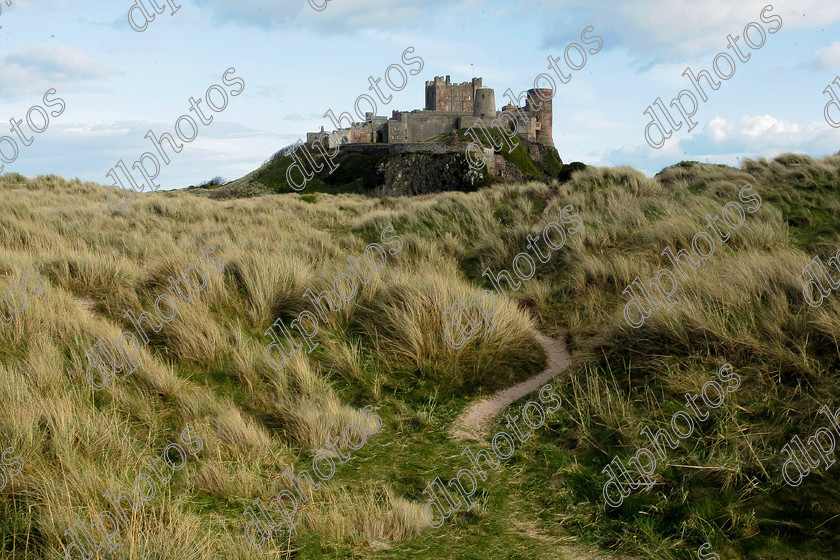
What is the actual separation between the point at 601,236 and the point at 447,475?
20.8ft

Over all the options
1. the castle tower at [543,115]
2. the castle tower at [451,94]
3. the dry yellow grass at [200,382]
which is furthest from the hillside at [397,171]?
the dry yellow grass at [200,382]

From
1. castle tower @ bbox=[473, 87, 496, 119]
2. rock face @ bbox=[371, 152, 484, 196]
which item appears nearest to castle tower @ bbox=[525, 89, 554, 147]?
castle tower @ bbox=[473, 87, 496, 119]

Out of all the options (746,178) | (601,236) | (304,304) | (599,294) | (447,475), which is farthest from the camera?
(746,178)

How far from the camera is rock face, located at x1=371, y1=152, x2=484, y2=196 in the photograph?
39062 mm

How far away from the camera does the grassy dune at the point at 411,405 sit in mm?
3057

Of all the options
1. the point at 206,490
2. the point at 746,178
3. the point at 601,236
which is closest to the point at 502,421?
the point at 206,490

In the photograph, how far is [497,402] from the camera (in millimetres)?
4918

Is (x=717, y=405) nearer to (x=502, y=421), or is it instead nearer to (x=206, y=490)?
(x=502, y=421)

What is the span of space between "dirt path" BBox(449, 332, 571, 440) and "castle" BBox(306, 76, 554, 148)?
156 ft

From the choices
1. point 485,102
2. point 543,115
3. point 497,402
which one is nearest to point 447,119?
point 485,102

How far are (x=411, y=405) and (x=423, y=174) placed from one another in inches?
1479

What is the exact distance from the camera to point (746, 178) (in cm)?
1191

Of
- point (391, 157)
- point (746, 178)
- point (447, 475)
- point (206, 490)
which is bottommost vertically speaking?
point (447, 475)

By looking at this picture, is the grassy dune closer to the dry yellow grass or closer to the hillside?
the dry yellow grass
